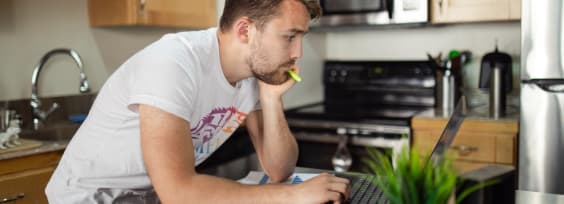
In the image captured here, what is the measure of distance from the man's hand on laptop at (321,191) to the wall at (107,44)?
1.87 m

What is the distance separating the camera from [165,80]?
1141 mm

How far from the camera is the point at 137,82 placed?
116cm

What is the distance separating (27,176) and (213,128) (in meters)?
1.01

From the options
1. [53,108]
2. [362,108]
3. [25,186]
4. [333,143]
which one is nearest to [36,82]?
[53,108]

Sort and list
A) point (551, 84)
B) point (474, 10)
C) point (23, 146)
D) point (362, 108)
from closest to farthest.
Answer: point (23, 146) → point (551, 84) → point (474, 10) → point (362, 108)

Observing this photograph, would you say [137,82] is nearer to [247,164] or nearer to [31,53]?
[31,53]

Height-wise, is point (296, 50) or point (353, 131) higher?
point (296, 50)

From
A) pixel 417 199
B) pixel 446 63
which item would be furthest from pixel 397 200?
pixel 446 63

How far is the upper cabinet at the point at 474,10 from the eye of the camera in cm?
292

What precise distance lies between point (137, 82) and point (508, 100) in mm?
2639

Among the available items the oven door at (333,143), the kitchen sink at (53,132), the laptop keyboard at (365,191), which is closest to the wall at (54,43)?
the kitchen sink at (53,132)

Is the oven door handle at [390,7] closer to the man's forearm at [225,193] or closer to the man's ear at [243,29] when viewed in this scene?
the man's ear at [243,29]

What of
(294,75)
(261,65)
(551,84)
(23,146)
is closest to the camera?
(261,65)

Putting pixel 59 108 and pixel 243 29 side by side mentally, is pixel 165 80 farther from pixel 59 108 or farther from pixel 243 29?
pixel 59 108
